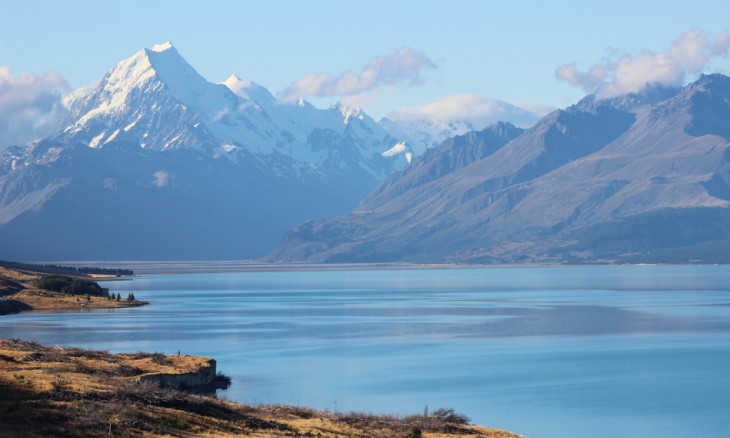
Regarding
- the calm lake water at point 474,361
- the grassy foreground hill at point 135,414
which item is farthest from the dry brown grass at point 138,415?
the calm lake water at point 474,361

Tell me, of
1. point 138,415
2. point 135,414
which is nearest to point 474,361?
point 138,415

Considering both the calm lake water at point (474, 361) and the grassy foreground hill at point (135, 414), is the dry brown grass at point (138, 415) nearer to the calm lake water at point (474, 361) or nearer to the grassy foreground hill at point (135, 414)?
the grassy foreground hill at point (135, 414)

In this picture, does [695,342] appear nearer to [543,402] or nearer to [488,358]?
[488,358]

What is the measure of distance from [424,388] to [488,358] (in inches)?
1048

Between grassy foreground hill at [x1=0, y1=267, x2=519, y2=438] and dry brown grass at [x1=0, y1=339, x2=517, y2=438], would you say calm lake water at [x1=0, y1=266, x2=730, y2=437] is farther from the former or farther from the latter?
dry brown grass at [x1=0, y1=339, x2=517, y2=438]

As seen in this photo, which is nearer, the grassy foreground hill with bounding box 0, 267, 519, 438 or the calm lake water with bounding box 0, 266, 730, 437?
the grassy foreground hill with bounding box 0, 267, 519, 438

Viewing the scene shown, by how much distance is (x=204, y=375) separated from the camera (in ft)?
321

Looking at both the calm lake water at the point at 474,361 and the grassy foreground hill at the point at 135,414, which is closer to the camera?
the grassy foreground hill at the point at 135,414

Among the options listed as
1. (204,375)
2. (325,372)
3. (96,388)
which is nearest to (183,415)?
(96,388)

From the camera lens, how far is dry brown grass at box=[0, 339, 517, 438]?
62.1 metres

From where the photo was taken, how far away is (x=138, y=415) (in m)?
65.1

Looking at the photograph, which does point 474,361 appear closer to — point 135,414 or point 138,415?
point 138,415

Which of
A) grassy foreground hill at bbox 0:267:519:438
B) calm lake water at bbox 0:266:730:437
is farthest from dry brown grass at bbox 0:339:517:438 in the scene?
calm lake water at bbox 0:266:730:437

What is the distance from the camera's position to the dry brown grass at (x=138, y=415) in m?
62.1
